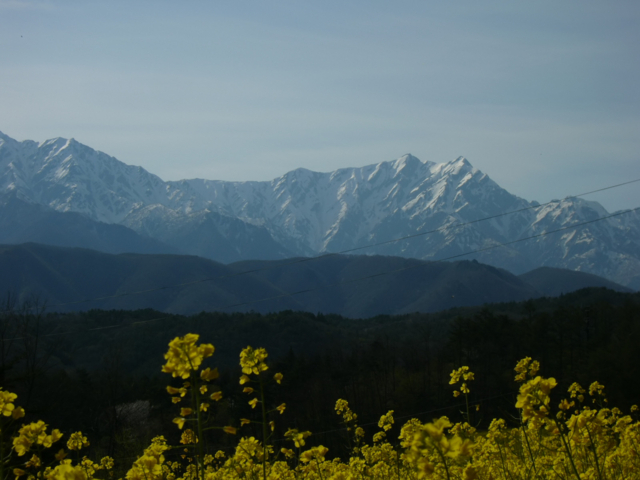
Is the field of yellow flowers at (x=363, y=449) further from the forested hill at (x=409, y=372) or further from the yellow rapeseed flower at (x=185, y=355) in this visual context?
the forested hill at (x=409, y=372)

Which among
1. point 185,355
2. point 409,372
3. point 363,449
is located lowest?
point 409,372

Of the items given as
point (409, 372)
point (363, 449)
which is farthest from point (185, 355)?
point (409, 372)

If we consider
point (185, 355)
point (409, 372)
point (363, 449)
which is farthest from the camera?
point (409, 372)

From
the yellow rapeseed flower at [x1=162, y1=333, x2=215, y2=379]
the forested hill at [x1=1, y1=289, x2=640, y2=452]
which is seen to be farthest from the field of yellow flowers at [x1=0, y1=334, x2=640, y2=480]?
the forested hill at [x1=1, y1=289, x2=640, y2=452]

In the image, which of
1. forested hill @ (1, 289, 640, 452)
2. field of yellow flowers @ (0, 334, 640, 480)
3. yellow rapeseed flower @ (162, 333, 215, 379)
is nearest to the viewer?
field of yellow flowers @ (0, 334, 640, 480)

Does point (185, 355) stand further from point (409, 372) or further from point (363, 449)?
point (409, 372)

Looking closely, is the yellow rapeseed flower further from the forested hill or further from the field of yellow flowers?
the forested hill

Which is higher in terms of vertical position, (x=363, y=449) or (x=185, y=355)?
(x=185, y=355)

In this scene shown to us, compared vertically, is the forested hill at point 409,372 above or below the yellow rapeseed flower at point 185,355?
below

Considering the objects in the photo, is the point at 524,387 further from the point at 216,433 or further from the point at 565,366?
the point at 565,366

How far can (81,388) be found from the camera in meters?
53.2

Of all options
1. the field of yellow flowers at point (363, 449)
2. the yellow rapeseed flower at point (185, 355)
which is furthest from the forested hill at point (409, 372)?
the yellow rapeseed flower at point (185, 355)

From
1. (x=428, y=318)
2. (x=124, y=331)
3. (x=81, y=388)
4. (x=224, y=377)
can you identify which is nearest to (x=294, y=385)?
(x=224, y=377)

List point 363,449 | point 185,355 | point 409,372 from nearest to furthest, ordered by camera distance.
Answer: point 185,355 → point 363,449 → point 409,372
